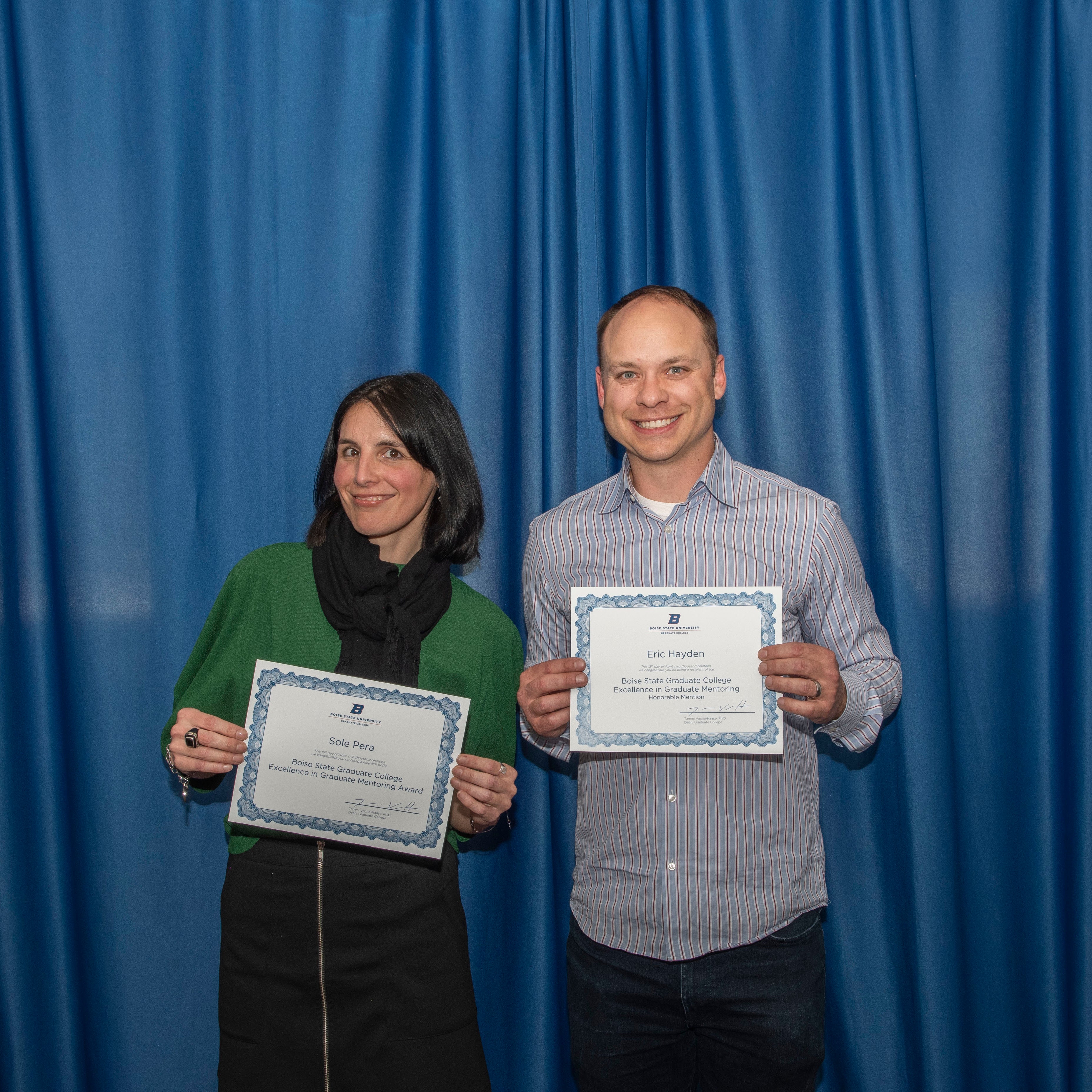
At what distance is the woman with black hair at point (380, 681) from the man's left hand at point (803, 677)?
52 centimetres

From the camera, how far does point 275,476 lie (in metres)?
2.19

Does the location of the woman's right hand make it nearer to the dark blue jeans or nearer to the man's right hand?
the man's right hand

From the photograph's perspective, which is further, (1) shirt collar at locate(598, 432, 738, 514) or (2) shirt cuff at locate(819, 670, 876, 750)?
(1) shirt collar at locate(598, 432, 738, 514)

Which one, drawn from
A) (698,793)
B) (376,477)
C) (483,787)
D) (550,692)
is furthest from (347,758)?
(698,793)

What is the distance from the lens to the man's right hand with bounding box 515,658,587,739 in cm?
151

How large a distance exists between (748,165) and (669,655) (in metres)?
1.33

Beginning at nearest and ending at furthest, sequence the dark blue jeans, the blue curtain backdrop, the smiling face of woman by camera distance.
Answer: the dark blue jeans → the smiling face of woman → the blue curtain backdrop

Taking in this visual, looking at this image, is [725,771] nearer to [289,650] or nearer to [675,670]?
[675,670]

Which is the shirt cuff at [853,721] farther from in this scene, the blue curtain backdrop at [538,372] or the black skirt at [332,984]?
the black skirt at [332,984]

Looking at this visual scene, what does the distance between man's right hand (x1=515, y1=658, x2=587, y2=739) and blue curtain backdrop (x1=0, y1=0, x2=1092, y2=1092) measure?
0.65 meters

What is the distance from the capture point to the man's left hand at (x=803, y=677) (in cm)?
145


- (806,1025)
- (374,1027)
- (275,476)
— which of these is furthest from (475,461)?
(806,1025)

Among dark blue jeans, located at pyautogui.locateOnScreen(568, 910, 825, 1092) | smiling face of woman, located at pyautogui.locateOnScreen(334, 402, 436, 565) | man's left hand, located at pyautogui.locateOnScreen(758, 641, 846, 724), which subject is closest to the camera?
man's left hand, located at pyautogui.locateOnScreen(758, 641, 846, 724)
